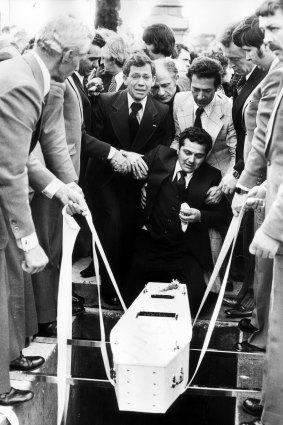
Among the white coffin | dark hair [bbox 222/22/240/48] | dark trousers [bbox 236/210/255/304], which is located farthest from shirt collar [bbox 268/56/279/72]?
the white coffin

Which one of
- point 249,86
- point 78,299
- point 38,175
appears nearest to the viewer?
point 38,175

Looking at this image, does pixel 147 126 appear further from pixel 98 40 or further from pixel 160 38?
pixel 160 38

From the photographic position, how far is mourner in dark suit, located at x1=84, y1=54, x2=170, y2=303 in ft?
16.5

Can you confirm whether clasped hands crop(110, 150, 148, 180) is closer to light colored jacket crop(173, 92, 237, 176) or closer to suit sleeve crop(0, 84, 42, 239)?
light colored jacket crop(173, 92, 237, 176)

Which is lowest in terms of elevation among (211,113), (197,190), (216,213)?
(216,213)

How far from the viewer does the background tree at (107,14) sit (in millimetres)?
11375

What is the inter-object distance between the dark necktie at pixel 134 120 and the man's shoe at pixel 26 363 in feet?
6.22

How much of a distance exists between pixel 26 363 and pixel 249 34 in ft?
7.77

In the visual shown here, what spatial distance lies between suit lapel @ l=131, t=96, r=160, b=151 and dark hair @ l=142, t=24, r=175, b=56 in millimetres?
1280

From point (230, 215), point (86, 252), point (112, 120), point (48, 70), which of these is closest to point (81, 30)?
point (48, 70)

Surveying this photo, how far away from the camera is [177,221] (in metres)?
4.86

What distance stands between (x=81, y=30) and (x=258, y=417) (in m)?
2.18

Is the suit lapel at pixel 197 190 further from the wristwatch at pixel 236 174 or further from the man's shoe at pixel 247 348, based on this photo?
the man's shoe at pixel 247 348

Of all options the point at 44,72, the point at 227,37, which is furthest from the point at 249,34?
the point at 44,72
